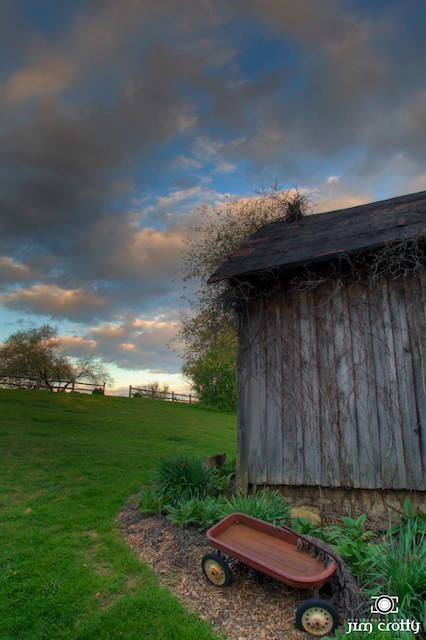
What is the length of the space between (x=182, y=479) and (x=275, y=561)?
289cm

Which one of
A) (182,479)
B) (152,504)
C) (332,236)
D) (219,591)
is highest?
(332,236)

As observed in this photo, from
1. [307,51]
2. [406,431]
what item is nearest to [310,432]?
[406,431]

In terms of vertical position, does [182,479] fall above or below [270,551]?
above

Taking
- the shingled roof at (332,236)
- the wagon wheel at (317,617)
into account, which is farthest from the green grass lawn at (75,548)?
the shingled roof at (332,236)

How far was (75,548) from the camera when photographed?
4.97m

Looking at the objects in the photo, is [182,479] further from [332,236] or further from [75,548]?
[332,236]

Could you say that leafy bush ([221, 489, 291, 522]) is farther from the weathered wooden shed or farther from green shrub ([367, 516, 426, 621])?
green shrub ([367, 516, 426, 621])

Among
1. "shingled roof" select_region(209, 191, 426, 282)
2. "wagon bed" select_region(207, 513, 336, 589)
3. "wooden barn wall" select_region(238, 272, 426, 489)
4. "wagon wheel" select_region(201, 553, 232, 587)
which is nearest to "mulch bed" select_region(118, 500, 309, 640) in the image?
"wagon wheel" select_region(201, 553, 232, 587)

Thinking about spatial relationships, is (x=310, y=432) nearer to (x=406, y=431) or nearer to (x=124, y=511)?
(x=406, y=431)

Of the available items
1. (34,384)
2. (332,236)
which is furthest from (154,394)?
(332,236)

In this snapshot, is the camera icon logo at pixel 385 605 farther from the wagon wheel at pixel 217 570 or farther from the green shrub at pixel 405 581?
the wagon wheel at pixel 217 570

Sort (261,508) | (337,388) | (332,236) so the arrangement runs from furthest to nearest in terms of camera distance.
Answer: (332,236), (337,388), (261,508)

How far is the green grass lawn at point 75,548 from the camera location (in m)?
3.45

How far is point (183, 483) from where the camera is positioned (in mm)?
6570
